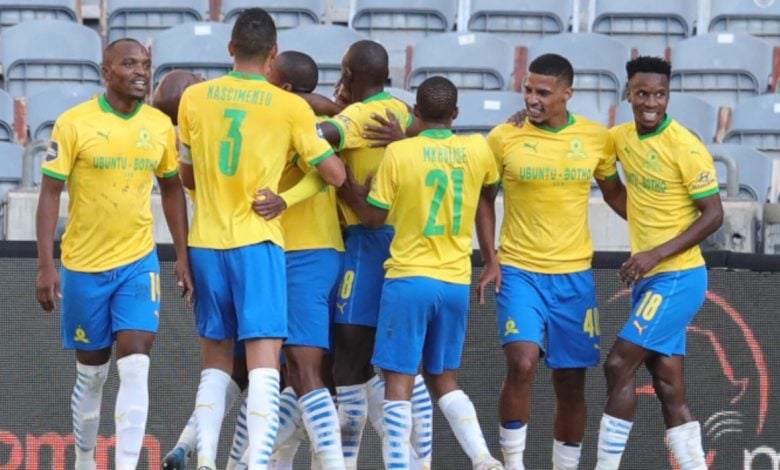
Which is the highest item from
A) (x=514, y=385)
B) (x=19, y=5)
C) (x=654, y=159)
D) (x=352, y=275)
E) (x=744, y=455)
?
(x=19, y=5)

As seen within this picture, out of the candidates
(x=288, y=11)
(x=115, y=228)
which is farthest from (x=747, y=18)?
(x=115, y=228)

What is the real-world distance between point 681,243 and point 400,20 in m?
5.52

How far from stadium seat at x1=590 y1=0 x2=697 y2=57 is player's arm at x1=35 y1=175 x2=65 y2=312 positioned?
21.4 ft

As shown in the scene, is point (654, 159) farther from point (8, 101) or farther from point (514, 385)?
point (8, 101)

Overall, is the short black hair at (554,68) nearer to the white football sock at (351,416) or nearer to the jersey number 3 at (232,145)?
the jersey number 3 at (232,145)

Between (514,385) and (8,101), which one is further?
(8,101)

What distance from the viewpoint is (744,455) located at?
28.6 feet

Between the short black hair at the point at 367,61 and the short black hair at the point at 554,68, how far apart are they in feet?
2.59

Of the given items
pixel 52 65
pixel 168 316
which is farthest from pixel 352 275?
pixel 52 65

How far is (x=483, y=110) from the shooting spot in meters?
11.3

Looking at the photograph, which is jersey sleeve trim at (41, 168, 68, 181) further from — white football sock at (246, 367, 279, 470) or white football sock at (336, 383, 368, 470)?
white football sock at (336, 383, 368, 470)

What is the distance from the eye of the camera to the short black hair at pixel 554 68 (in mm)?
7801

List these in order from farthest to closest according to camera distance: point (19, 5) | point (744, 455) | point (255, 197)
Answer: point (19, 5)
point (744, 455)
point (255, 197)

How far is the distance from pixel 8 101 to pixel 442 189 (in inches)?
205
